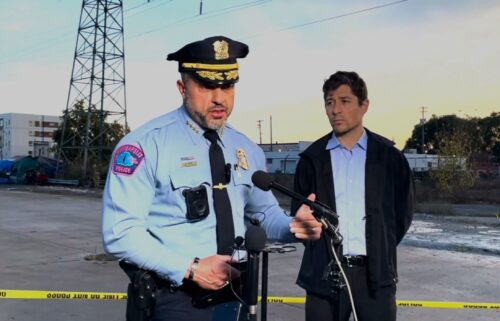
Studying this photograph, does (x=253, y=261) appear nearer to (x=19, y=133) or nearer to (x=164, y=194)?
(x=164, y=194)

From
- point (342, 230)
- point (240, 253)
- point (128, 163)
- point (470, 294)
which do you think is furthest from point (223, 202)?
point (470, 294)

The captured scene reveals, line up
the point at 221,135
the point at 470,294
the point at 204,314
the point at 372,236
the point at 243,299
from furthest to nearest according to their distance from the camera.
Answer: the point at 470,294, the point at 372,236, the point at 221,135, the point at 204,314, the point at 243,299

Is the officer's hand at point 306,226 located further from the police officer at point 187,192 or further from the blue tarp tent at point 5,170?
the blue tarp tent at point 5,170

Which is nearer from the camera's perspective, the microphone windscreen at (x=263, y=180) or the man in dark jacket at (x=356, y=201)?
the microphone windscreen at (x=263, y=180)

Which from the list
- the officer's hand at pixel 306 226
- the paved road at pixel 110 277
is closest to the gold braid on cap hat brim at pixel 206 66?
the officer's hand at pixel 306 226

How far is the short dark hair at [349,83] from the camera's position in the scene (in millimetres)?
3541

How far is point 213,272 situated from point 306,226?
1.49 feet

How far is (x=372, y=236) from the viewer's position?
3.25m

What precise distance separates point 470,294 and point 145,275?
5.90 metres

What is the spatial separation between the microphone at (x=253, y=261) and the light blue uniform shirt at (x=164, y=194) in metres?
A: 0.24

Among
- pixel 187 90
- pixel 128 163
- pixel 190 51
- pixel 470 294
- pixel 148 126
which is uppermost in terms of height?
pixel 190 51

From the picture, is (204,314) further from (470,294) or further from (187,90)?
(470,294)

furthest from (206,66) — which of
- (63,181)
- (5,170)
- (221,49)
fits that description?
(5,170)

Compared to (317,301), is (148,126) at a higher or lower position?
higher
